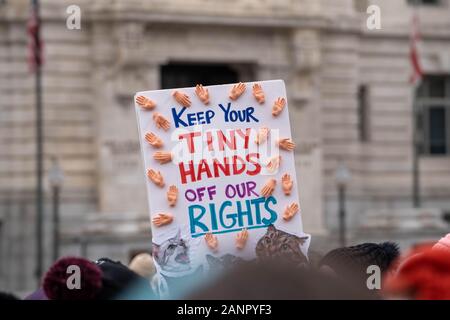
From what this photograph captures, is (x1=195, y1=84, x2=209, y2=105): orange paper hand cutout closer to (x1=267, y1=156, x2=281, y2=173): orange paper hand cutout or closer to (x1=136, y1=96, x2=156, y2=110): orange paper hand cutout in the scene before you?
(x1=136, y1=96, x2=156, y2=110): orange paper hand cutout

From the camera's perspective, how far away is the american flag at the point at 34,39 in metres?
28.8

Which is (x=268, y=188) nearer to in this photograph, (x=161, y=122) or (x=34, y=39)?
(x=161, y=122)

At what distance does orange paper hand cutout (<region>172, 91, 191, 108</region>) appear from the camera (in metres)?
6.15

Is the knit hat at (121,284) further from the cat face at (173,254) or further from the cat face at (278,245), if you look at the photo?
the cat face at (278,245)

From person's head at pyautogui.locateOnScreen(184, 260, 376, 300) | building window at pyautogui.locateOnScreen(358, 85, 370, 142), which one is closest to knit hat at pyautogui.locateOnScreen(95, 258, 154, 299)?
person's head at pyautogui.locateOnScreen(184, 260, 376, 300)

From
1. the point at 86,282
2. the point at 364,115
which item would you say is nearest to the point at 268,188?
the point at 86,282

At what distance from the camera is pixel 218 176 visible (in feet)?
19.8

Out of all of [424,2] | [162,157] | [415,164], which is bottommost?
[415,164]

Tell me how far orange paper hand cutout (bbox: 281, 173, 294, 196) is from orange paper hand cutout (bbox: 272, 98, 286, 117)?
27 cm

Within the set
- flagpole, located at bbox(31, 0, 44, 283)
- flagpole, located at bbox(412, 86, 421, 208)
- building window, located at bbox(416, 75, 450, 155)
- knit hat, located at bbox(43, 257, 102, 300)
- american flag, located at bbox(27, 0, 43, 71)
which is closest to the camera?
knit hat, located at bbox(43, 257, 102, 300)

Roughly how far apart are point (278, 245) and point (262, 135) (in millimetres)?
471

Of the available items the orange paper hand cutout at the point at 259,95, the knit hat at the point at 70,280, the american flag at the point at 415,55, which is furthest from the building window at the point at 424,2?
the knit hat at the point at 70,280
